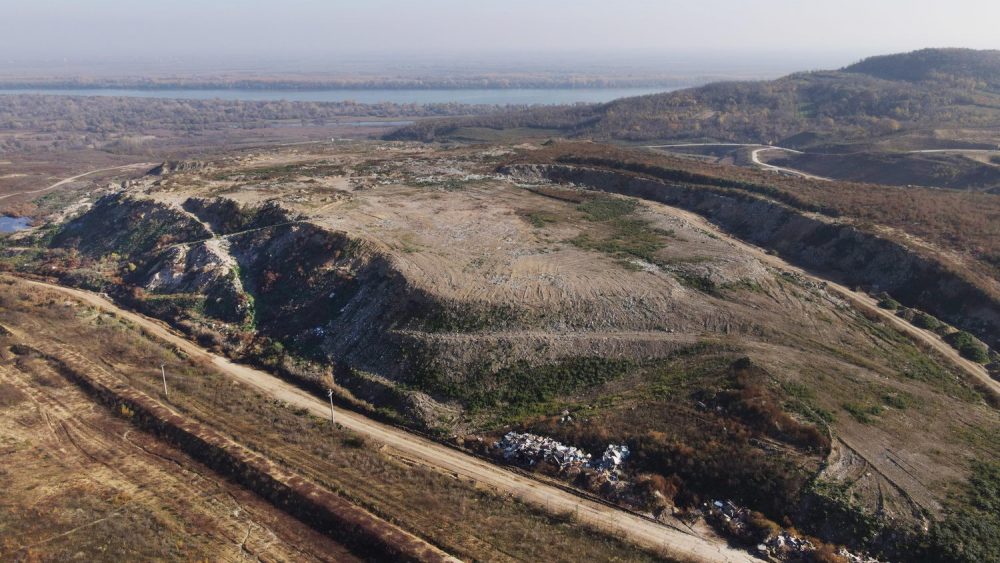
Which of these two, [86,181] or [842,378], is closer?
[842,378]

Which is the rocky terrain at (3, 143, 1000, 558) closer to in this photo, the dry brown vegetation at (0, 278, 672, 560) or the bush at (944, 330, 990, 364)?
the bush at (944, 330, 990, 364)

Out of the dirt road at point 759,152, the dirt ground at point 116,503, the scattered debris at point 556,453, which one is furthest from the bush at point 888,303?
the dirt road at point 759,152

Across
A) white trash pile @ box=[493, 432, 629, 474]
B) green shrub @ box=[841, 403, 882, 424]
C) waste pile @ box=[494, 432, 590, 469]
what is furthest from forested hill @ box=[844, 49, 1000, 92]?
waste pile @ box=[494, 432, 590, 469]

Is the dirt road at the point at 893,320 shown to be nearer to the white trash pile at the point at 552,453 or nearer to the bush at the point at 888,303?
the bush at the point at 888,303

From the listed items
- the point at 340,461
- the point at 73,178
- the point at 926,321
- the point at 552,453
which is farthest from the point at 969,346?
the point at 73,178

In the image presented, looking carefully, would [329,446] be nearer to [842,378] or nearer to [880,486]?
[880,486]

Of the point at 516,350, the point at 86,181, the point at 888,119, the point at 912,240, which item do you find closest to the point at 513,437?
the point at 516,350

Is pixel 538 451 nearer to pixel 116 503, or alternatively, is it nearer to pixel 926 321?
pixel 116 503
